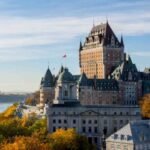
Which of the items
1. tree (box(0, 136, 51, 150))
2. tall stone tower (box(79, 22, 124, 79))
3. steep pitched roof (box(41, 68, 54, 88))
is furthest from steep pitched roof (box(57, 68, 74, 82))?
tree (box(0, 136, 51, 150))

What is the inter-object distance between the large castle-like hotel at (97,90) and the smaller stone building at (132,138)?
17.2m

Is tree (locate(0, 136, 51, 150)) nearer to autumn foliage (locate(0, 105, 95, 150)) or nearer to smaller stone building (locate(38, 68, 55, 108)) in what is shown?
autumn foliage (locate(0, 105, 95, 150))

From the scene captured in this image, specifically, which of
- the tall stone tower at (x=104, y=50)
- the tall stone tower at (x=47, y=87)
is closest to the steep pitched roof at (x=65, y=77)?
the tall stone tower at (x=47, y=87)

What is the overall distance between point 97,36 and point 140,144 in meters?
80.3

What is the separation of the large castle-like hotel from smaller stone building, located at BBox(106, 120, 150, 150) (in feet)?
56.3

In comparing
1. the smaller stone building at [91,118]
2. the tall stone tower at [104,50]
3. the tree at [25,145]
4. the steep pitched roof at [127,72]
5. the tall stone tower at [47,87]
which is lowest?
the tree at [25,145]

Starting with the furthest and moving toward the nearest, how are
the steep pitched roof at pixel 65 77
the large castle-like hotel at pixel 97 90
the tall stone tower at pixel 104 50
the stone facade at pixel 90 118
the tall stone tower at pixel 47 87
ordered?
the tall stone tower at pixel 104 50
the tall stone tower at pixel 47 87
the steep pitched roof at pixel 65 77
the large castle-like hotel at pixel 97 90
the stone facade at pixel 90 118

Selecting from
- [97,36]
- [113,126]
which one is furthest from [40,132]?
[97,36]

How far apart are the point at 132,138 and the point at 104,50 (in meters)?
75.9

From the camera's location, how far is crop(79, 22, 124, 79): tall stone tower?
170 m

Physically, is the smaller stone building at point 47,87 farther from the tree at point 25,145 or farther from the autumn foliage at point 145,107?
the tree at point 25,145

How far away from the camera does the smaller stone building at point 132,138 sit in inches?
3777

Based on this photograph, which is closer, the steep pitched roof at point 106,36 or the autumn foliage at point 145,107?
the autumn foliage at point 145,107

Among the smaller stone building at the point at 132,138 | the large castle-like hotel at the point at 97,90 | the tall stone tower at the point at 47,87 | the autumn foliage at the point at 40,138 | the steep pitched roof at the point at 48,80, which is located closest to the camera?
the autumn foliage at the point at 40,138
